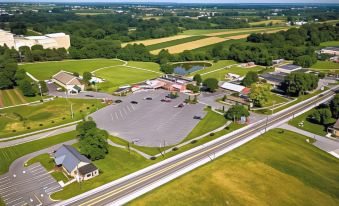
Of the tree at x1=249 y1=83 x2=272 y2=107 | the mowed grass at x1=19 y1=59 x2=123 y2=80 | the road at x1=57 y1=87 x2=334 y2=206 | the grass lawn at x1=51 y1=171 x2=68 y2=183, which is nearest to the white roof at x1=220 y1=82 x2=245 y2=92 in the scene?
the tree at x1=249 y1=83 x2=272 y2=107

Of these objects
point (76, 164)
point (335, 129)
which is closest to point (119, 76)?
point (76, 164)

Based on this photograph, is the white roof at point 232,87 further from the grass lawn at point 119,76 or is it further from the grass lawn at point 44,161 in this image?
the grass lawn at point 44,161

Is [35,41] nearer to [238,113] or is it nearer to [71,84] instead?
[71,84]

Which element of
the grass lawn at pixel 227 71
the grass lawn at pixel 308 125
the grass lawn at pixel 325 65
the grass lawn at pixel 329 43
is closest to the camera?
the grass lawn at pixel 308 125

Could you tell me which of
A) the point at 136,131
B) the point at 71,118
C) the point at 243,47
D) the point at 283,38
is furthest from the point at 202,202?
the point at 283,38

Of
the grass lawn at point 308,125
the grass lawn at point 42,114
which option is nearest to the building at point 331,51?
the grass lawn at point 308,125

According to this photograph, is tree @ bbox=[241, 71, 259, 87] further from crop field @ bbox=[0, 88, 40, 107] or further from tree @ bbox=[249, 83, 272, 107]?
crop field @ bbox=[0, 88, 40, 107]

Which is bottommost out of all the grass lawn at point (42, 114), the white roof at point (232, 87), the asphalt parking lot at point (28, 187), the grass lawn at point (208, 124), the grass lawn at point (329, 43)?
the asphalt parking lot at point (28, 187)

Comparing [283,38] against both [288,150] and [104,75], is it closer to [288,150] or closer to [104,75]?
[104,75]
